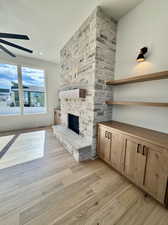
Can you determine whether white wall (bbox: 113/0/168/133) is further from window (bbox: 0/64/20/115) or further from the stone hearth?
window (bbox: 0/64/20/115)

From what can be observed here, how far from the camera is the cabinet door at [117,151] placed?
5.89ft

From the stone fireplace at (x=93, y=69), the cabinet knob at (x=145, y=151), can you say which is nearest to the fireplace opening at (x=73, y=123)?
the stone fireplace at (x=93, y=69)

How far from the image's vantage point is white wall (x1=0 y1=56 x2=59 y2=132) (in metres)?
4.15

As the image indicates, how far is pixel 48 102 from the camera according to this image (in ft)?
16.6

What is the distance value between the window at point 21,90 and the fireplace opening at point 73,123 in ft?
7.01

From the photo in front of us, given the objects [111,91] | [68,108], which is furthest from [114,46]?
[68,108]

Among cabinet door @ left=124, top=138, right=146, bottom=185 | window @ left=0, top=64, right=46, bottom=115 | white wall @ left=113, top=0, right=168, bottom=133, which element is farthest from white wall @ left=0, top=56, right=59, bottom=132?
cabinet door @ left=124, top=138, right=146, bottom=185

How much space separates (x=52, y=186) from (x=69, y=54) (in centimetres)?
339

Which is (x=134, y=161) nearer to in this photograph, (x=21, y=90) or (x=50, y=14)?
(x=50, y=14)

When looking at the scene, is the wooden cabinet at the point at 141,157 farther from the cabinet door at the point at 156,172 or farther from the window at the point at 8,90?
the window at the point at 8,90

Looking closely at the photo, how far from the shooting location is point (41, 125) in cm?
494

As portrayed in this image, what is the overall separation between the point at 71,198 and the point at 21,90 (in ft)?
14.4

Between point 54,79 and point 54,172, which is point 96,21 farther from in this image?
point 54,79

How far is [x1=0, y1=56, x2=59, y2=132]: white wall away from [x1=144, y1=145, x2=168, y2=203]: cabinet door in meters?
4.53
